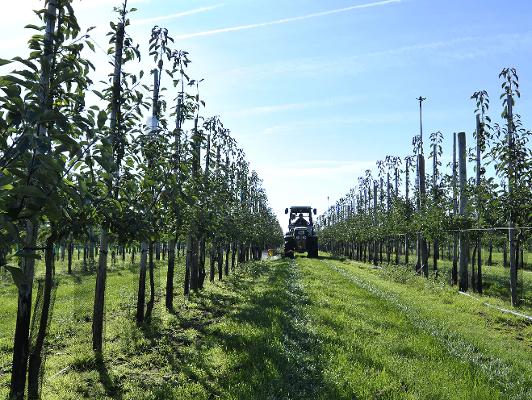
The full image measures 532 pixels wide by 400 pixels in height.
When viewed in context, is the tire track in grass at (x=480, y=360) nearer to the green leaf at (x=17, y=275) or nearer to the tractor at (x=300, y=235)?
the green leaf at (x=17, y=275)

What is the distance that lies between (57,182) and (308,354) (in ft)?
18.1

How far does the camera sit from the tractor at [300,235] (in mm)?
39969

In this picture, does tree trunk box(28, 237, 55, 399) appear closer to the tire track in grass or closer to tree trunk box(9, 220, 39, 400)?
tree trunk box(9, 220, 39, 400)

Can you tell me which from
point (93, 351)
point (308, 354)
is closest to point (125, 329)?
point (93, 351)

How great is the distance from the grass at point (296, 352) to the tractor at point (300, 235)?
26673mm

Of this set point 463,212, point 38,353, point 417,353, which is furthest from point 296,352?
point 463,212

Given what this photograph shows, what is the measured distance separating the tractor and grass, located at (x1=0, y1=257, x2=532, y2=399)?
26.7m

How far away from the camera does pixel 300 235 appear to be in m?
40.8

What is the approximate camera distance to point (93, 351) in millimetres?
8070

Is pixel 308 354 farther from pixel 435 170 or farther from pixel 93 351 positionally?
pixel 435 170

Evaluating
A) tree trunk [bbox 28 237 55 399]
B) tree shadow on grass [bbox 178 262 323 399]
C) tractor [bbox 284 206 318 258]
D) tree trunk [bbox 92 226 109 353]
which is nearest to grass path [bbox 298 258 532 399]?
tree shadow on grass [bbox 178 262 323 399]

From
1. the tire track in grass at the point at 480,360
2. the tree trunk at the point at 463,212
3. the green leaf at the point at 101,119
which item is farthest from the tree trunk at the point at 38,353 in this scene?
the tree trunk at the point at 463,212

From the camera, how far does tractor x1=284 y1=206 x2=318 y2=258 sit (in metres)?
40.0

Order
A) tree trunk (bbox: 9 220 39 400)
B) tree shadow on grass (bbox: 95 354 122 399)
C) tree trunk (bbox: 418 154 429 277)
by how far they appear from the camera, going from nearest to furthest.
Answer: tree trunk (bbox: 9 220 39 400), tree shadow on grass (bbox: 95 354 122 399), tree trunk (bbox: 418 154 429 277)
